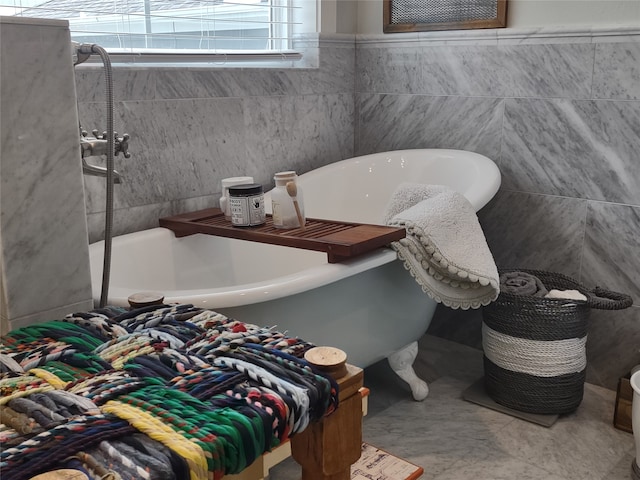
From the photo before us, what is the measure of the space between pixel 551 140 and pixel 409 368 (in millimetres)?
960

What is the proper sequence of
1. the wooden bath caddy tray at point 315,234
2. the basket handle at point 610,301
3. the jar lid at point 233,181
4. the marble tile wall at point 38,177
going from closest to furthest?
the marble tile wall at point 38,177
the wooden bath caddy tray at point 315,234
the basket handle at point 610,301
the jar lid at point 233,181

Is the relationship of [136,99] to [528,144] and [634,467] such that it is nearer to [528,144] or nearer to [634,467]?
[528,144]

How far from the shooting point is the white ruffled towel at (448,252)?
6.32 ft

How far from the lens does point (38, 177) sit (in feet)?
3.88

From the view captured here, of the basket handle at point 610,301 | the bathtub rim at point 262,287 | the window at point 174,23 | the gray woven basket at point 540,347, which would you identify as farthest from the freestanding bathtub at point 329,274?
the window at point 174,23

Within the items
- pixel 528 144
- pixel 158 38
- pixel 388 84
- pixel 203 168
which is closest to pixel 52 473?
pixel 203 168

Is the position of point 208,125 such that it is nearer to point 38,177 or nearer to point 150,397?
point 38,177

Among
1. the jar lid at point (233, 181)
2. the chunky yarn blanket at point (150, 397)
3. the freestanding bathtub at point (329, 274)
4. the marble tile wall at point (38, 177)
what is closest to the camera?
the chunky yarn blanket at point (150, 397)

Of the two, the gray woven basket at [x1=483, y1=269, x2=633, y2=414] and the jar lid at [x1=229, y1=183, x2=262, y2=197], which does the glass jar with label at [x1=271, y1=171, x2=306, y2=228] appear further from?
the gray woven basket at [x1=483, y1=269, x2=633, y2=414]

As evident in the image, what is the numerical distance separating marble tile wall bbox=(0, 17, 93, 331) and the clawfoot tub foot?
1.24m

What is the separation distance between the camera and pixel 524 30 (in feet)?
8.11

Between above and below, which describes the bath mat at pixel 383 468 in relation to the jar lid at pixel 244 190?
below

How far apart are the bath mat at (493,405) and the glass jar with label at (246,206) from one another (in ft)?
3.13

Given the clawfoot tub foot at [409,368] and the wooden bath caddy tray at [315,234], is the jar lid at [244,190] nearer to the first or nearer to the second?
the wooden bath caddy tray at [315,234]
